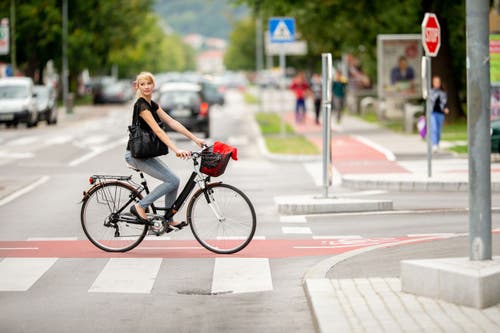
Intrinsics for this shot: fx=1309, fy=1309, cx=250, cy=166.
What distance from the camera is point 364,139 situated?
107 ft

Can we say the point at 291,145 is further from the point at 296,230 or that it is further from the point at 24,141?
the point at 296,230

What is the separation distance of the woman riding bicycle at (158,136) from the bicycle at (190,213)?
76 mm

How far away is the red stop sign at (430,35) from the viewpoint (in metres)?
19.1

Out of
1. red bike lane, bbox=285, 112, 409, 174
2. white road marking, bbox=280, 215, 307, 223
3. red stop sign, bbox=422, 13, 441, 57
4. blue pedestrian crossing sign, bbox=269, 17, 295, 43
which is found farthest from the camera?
blue pedestrian crossing sign, bbox=269, 17, 295, 43

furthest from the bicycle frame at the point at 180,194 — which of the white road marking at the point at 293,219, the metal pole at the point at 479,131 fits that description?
the metal pole at the point at 479,131

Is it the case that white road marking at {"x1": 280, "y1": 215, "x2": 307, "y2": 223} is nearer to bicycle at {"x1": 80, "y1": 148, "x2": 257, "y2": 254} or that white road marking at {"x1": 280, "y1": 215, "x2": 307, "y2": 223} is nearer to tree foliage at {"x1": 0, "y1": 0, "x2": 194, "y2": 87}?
bicycle at {"x1": 80, "y1": 148, "x2": 257, "y2": 254}

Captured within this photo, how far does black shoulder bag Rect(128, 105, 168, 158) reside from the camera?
456 inches

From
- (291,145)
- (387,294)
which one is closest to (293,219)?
(387,294)

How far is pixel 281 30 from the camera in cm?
2931

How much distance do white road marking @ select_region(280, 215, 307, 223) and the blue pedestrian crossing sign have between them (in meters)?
14.6

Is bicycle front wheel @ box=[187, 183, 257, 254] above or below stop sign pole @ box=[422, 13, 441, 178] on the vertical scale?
below

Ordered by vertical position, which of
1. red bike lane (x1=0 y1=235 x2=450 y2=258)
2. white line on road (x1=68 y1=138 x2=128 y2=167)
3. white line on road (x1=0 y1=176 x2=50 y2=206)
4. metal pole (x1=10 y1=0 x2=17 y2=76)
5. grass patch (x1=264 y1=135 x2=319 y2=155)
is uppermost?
metal pole (x1=10 y1=0 x2=17 y2=76)

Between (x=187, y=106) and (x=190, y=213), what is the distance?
2435cm

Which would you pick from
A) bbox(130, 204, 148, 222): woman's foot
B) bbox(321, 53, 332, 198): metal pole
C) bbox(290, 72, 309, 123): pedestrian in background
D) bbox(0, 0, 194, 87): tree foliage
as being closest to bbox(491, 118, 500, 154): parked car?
bbox(321, 53, 332, 198): metal pole
